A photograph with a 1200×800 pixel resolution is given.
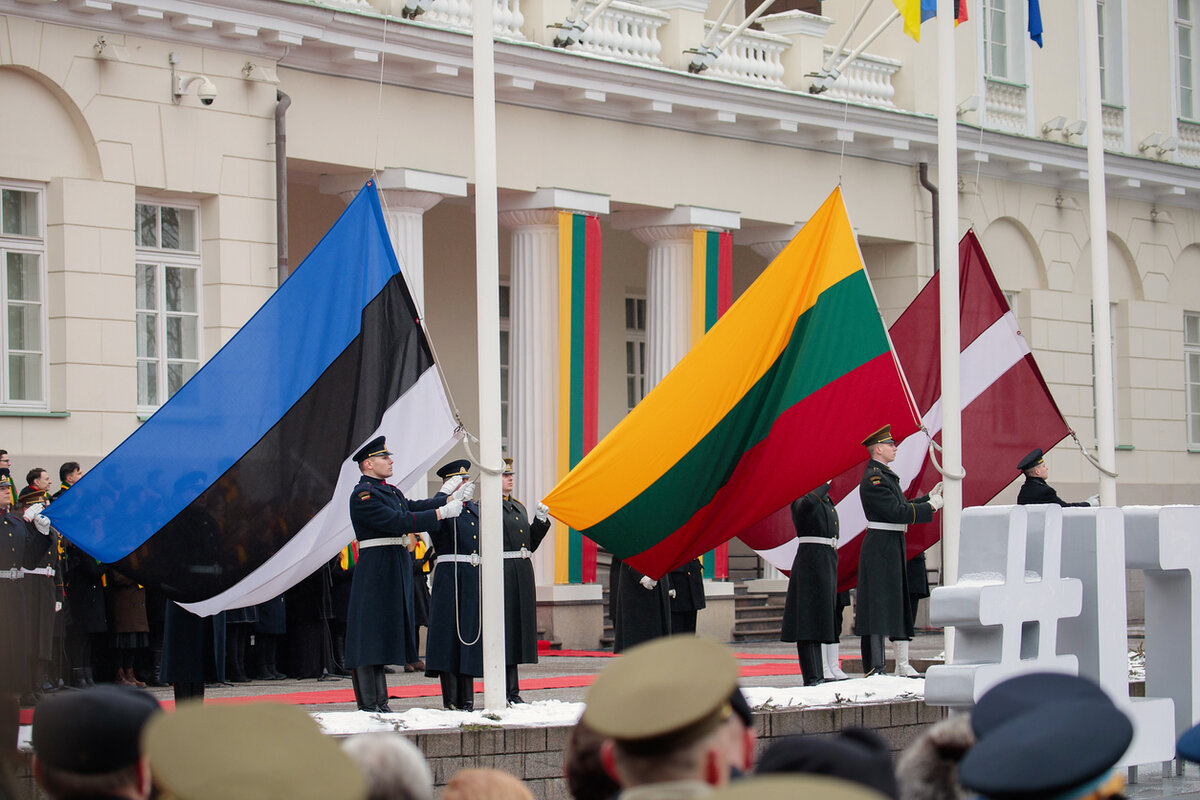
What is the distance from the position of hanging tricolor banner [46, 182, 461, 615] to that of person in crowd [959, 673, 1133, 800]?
6773 millimetres

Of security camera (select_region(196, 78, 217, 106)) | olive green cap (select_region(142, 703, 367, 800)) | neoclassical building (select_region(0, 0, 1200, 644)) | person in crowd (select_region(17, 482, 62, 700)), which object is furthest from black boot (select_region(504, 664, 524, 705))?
olive green cap (select_region(142, 703, 367, 800))

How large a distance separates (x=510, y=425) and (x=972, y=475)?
6.82 meters

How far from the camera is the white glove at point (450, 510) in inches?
407

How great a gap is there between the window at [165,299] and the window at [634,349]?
8344 mm

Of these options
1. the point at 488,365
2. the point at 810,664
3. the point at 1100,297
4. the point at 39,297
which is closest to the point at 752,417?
the point at 488,365

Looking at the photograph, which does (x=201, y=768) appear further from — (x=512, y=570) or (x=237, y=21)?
(x=237, y=21)

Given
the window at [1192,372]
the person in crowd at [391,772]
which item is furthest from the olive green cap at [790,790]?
the window at [1192,372]

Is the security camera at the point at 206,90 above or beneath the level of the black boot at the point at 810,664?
above

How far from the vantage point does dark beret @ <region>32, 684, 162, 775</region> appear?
3.48 metres

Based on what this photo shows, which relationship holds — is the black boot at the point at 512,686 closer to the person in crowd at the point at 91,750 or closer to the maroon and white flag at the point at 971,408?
the maroon and white flag at the point at 971,408

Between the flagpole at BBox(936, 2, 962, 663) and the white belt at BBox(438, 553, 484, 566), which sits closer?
the white belt at BBox(438, 553, 484, 566)

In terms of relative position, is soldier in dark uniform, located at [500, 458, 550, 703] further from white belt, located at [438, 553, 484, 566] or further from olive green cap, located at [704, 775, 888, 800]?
olive green cap, located at [704, 775, 888, 800]

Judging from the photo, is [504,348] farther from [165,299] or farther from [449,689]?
[449,689]

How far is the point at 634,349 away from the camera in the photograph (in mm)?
23922
